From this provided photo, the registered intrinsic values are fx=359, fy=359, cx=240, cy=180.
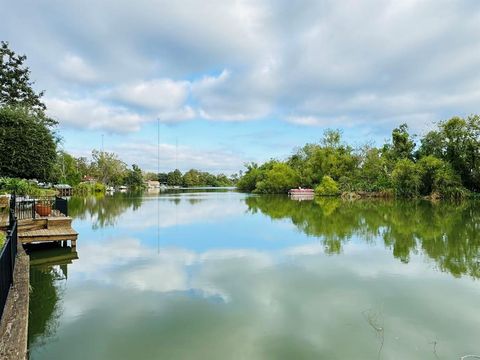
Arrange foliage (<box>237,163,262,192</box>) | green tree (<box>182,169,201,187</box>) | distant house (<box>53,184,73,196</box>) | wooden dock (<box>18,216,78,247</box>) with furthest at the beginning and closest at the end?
green tree (<box>182,169,201,187</box>), foliage (<box>237,163,262,192</box>), distant house (<box>53,184,73,196</box>), wooden dock (<box>18,216,78,247</box>)

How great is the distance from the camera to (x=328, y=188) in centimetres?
5131

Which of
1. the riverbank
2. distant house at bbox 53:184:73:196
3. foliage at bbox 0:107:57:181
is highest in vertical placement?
foliage at bbox 0:107:57:181

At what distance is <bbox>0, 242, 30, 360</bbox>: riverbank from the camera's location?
375 centimetres

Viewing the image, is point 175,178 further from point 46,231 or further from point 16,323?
point 16,323

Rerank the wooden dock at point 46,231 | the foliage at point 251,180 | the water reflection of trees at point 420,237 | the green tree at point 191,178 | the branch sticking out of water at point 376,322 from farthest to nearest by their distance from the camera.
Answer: the green tree at point 191,178 → the foliage at point 251,180 → the wooden dock at point 46,231 → the water reflection of trees at point 420,237 → the branch sticking out of water at point 376,322

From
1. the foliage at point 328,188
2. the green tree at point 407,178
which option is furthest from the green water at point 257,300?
the foliage at point 328,188

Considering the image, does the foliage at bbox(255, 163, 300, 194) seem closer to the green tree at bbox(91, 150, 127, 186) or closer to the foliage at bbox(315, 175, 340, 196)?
the foliage at bbox(315, 175, 340, 196)

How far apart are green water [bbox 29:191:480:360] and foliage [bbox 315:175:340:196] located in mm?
38304

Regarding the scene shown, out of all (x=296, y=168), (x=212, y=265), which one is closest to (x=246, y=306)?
(x=212, y=265)

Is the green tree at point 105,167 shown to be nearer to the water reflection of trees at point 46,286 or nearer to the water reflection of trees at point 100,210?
the water reflection of trees at point 100,210

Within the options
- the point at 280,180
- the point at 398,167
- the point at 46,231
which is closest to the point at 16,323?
the point at 46,231

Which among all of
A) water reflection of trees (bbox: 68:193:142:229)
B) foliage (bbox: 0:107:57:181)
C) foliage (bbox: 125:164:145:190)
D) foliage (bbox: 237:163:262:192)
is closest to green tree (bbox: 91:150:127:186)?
foliage (bbox: 125:164:145:190)

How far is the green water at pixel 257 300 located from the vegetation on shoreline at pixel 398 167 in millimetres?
31606

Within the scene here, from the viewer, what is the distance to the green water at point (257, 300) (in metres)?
4.62
